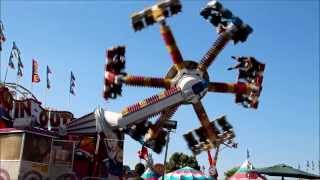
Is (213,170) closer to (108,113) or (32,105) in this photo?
(108,113)

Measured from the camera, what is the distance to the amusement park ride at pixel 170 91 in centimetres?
3538

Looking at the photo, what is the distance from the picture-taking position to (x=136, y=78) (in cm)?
3478

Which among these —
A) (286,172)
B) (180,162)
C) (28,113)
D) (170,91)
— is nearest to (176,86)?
(170,91)

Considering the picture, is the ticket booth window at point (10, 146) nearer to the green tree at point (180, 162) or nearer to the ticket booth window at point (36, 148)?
the ticket booth window at point (36, 148)

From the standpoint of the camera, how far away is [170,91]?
35344mm

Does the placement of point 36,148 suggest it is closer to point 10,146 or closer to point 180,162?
point 10,146

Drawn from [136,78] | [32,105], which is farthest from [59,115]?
[136,78]

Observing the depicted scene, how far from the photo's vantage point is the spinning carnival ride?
35.3m

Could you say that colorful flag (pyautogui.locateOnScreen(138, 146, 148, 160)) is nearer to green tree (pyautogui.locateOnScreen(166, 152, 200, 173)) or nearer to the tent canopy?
the tent canopy

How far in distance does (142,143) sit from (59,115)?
8450mm

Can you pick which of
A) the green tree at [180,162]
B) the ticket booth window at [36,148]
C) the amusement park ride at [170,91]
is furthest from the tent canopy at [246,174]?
the green tree at [180,162]

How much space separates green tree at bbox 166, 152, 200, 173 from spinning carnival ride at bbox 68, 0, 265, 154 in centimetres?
5246

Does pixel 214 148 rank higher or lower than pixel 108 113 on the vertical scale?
lower

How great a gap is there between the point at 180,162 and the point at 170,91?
58079mm
